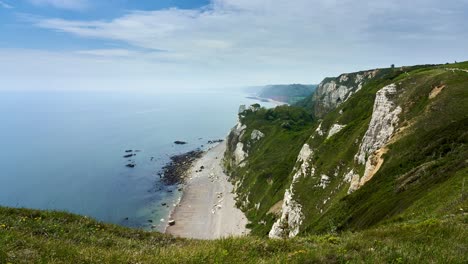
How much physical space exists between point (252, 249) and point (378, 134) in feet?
165

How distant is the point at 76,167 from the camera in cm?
16138

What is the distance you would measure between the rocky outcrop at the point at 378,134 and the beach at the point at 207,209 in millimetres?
38264

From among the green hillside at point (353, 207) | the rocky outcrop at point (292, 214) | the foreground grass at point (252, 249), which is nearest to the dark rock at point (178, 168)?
the green hillside at point (353, 207)

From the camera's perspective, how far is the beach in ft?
314

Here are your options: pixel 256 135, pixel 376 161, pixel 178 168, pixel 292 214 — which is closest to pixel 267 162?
pixel 256 135

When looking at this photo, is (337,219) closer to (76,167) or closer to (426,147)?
(426,147)

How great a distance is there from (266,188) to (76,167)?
10834cm

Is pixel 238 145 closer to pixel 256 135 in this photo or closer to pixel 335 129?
pixel 256 135

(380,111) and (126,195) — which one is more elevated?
(380,111)

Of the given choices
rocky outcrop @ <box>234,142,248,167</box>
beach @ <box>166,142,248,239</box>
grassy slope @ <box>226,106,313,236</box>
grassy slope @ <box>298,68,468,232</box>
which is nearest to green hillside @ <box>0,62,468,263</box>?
grassy slope @ <box>298,68,468,232</box>

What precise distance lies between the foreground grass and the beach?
61777 millimetres

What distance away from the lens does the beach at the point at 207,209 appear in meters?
95.6

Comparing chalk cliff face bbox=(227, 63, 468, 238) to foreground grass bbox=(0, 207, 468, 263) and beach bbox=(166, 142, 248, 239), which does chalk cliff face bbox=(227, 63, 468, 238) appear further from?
beach bbox=(166, 142, 248, 239)

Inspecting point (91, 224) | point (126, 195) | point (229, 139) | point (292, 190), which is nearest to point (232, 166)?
point (229, 139)
